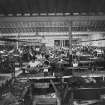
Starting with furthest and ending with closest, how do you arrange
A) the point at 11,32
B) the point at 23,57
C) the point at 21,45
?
the point at 11,32
the point at 21,45
the point at 23,57

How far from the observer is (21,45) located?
775 centimetres

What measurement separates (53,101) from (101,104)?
0.91 metres

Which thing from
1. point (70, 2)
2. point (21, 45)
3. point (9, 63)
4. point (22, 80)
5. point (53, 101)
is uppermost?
point (70, 2)

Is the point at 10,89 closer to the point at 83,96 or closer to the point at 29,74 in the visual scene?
the point at 29,74

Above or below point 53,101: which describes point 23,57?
above

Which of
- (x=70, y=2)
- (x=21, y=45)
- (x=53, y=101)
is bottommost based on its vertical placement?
(x=53, y=101)

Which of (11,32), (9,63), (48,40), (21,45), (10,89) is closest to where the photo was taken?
(10,89)

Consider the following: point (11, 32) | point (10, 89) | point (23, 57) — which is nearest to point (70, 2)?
point (10, 89)

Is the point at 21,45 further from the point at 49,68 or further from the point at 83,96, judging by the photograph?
the point at 83,96

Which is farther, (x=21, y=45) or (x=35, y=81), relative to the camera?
(x=21, y=45)

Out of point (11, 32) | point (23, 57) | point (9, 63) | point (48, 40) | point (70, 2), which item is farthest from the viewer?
point (48, 40)

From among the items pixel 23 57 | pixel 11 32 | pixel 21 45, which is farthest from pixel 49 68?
pixel 11 32

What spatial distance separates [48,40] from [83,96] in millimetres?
10277

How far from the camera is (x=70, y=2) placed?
319cm
